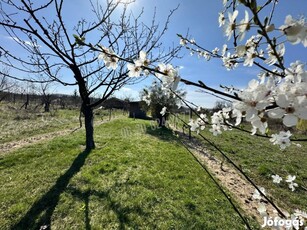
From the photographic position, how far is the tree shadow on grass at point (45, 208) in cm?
406

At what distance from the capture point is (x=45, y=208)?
4527 millimetres

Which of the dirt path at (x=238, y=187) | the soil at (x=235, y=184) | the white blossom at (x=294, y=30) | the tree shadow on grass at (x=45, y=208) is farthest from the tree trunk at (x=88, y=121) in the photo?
the white blossom at (x=294, y=30)

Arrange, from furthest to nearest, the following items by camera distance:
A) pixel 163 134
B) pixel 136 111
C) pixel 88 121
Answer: pixel 136 111 < pixel 163 134 < pixel 88 121

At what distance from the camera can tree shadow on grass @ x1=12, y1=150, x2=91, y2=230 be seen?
13.3 feet

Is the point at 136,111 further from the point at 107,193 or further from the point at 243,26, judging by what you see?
the point at 243,26

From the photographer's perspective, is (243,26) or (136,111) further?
(136,111)

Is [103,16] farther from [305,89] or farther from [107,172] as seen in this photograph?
[305,89]

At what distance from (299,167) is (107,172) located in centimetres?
810

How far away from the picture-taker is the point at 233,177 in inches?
295

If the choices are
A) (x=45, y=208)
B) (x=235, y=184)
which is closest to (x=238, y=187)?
(x=235, y=184)

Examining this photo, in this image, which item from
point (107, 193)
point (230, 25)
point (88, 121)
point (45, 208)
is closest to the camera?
point (230, 25)

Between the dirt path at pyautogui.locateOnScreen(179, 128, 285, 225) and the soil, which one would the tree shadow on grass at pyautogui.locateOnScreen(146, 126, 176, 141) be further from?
the dirt path at pyautogui.locateOnScreen(179, 128, 285, 225)

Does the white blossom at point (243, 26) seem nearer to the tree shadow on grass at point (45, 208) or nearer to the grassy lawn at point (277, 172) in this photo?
the tree shadow on grass at point (45, 208)

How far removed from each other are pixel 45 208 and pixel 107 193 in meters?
1.26
